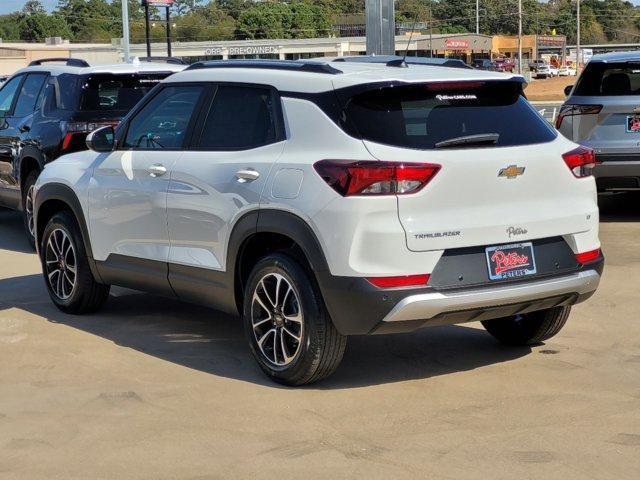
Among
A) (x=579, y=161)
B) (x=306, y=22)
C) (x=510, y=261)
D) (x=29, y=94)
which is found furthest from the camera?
(x=306, y=22)

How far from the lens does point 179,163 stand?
717cm

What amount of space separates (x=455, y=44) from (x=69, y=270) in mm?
125902

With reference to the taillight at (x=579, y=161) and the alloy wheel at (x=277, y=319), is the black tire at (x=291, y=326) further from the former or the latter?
the taillight at (x=579, y=161)

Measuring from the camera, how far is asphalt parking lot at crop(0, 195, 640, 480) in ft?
17.1

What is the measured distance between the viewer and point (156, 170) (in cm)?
734

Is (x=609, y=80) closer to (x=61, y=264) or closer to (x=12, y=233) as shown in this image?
(x=61, y=264)

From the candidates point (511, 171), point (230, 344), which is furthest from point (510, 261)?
point (230, 344)

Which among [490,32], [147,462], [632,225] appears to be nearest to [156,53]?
[490,32]

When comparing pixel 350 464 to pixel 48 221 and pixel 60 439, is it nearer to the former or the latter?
pixel 60 439

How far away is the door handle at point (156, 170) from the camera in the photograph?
7.30 meters

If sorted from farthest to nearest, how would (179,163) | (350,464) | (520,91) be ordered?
(179,163) < (520,91) < (350,464)

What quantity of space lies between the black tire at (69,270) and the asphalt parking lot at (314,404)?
0.13 meters

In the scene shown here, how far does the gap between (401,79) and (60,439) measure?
254cm

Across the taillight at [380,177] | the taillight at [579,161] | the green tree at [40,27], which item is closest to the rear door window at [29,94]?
the taillight at [380,177]
